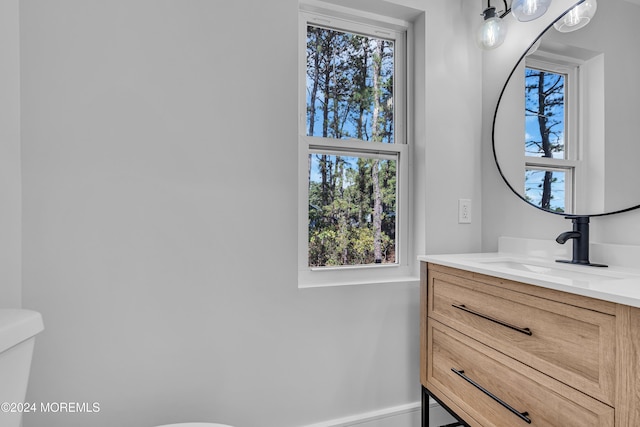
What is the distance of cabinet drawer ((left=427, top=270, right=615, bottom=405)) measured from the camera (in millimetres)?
771

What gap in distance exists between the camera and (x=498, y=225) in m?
1.64

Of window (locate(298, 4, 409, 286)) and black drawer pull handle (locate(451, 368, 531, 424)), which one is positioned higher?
window (locate(298, 4, 409, 286))

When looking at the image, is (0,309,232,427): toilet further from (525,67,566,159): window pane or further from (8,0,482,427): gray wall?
(525,67,566,159): window pane

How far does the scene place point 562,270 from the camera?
3.79 ft

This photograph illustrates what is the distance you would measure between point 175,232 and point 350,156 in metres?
0.86

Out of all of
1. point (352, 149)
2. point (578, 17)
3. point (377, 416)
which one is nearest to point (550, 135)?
point (578, 17)

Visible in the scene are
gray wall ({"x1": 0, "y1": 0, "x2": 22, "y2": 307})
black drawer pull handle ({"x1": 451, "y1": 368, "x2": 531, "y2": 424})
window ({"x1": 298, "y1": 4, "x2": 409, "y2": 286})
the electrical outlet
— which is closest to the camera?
black drawer pull handle ({"x1": 451, "y1": 368, "x2": 531, "y2": 424})

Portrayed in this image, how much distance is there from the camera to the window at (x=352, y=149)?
1580mm

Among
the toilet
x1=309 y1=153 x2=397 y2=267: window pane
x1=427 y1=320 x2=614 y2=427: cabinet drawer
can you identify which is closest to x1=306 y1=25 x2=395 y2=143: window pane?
x1=309 y1=153 x2=397 y2=267: window pane

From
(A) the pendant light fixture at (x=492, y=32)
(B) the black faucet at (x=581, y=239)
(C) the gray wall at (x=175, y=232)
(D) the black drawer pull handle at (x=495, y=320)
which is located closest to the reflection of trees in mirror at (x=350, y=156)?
(C) the gray wall at (x=175, y=232)

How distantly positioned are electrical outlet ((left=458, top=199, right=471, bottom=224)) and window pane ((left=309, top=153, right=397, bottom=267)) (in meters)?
0.33

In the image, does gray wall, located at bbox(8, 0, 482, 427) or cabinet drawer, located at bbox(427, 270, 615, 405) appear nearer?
cabinet drawer, located at bbox(427, 270, 615, 405)

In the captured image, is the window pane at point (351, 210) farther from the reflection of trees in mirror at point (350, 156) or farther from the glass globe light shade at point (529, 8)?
the glass globe light shade at point (529, 8)

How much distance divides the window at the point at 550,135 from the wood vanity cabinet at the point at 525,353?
0.55 m
